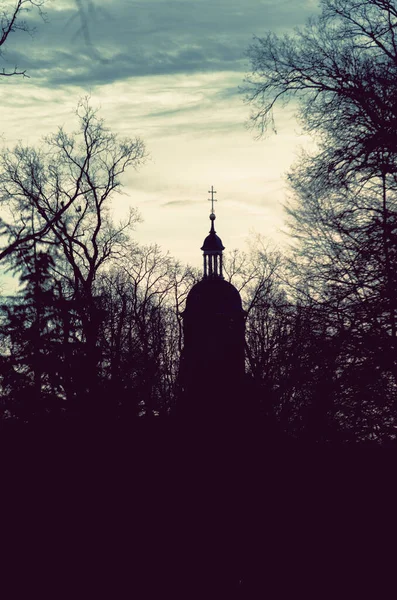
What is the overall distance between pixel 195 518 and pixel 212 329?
1019 inches

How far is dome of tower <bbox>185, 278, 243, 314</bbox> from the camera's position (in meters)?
37.3

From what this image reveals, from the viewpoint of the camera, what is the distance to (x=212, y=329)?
36844mm

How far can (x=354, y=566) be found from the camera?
32.1ft

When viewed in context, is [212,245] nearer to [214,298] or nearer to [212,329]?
[214,298]

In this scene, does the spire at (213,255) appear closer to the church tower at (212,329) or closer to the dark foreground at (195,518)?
the church tower at (212,329)

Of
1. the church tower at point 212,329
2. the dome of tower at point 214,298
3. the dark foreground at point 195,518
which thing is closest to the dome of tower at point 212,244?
the church tower at point 212,329

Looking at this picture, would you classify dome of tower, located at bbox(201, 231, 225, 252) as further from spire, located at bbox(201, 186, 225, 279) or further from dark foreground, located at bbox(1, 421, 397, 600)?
dark foreground, located at bbox(1, 421, 397, 600)

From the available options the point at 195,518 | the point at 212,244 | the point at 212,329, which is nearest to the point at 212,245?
the point at 212,244

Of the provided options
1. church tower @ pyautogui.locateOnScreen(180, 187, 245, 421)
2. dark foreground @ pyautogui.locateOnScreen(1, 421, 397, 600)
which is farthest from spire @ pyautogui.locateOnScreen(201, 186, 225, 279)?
dark foreground @ pyautogui.locateOnScreen(1, 421, 397, 600)

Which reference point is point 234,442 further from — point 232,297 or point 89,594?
point 232,297

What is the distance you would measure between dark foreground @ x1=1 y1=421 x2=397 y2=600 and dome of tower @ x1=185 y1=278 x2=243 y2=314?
25.1 meters

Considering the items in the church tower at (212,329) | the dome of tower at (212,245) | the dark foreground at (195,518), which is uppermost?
the dome of tower at (212,245)

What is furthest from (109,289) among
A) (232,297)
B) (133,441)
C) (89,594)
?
(89,594)

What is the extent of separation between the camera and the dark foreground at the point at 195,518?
9977mm
